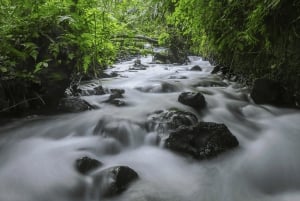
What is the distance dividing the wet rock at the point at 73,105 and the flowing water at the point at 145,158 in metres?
0.15

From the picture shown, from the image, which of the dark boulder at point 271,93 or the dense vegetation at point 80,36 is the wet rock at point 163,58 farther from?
the dark boulder at point 271,93

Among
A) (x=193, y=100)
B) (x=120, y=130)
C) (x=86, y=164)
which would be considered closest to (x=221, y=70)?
(x=193, y=100)

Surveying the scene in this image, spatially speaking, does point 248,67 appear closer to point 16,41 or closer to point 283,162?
point 283,162

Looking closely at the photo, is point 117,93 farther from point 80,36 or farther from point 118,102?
point 80,36

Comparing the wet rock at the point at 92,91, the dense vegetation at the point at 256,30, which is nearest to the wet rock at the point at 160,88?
the wet rock at the point at 92,91

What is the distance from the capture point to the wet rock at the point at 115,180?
262cm

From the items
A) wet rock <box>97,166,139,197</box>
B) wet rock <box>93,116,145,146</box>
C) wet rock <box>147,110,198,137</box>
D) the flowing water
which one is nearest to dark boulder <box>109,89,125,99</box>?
the flowing water

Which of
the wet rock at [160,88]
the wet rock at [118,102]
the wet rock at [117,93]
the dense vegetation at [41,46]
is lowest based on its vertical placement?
the wet rock at [160,88]

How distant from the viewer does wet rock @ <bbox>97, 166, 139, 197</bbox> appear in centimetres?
262

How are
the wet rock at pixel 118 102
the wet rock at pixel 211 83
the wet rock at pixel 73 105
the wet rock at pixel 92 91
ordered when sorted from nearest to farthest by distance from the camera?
the wet rock at pixel 73 105, the wet rock at pixel 118 102, the wet rock at pixel 92 91, the wet rock at pixel 211 83

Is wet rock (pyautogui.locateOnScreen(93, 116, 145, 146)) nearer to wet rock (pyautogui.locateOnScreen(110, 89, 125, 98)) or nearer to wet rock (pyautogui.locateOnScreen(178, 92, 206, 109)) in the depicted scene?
wet rock (pyautogui.locateOnScreen(178, 92, 206, 109))

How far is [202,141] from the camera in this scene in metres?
3.19

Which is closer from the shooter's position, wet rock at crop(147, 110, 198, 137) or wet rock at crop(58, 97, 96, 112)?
wet rock at crop(147, 110, 198, 137)

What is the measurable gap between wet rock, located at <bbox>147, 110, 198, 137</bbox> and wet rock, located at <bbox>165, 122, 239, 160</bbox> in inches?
11.4
